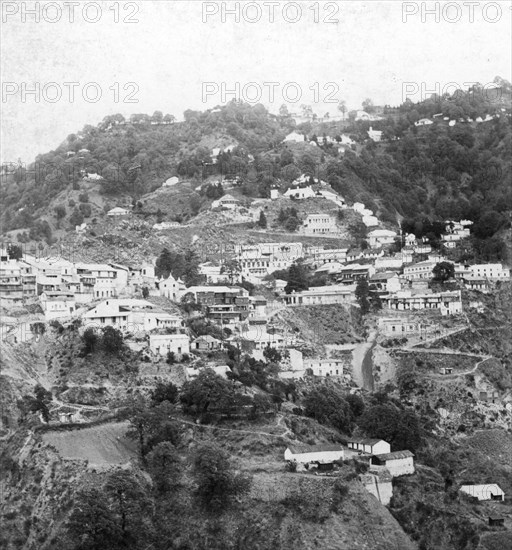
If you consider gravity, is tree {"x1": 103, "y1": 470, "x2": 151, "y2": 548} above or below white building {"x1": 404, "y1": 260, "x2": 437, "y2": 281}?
below

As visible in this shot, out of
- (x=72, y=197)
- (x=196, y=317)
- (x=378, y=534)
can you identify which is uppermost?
(x=72, y=197)

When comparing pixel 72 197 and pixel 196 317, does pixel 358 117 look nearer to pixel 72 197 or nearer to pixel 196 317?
pixel 72 197

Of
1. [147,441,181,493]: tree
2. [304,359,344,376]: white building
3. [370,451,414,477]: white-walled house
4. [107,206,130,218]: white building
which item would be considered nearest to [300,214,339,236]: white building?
[107,206,130,218]: white building

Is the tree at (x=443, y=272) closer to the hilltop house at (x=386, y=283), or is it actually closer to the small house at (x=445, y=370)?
the hilltop house at (x=386, y=283)

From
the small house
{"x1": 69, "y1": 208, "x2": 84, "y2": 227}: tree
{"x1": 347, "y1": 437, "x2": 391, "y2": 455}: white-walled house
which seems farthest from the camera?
{"x1": 69, "y1": 208, "x2": 84, "y2": 227}: tree

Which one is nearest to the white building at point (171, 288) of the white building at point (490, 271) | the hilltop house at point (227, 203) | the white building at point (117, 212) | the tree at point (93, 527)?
the white building at point (117, 212)

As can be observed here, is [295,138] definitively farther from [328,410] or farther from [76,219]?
[328,410]

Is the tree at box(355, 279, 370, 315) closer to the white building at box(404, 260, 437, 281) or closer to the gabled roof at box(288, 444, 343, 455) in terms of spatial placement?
the white building at box(404, 260, 437, 281)

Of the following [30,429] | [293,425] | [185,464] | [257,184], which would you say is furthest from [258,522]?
[257,184]
